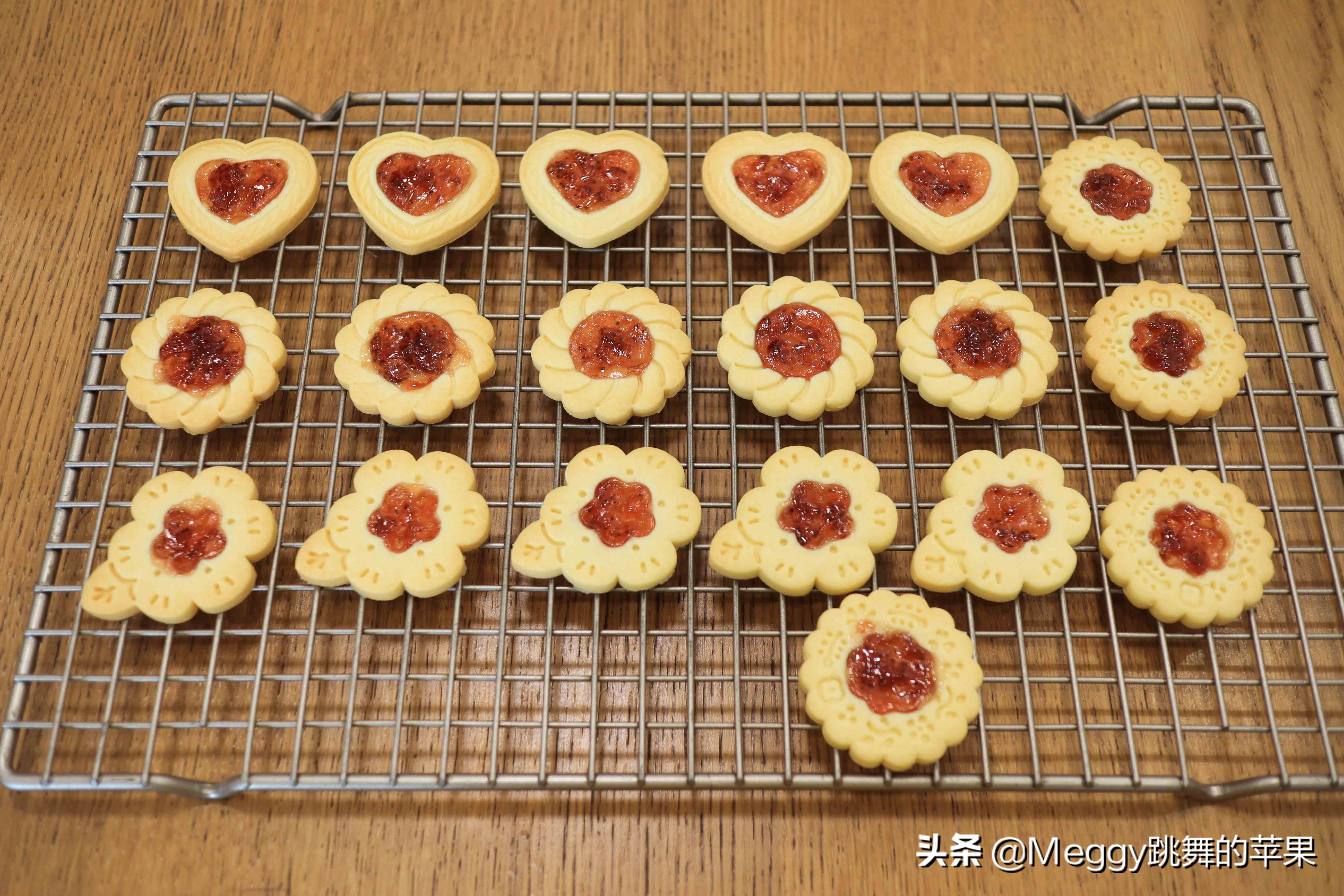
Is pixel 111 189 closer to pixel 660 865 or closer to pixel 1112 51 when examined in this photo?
pixel 660 865

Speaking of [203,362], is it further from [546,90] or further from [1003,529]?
[1003,529]

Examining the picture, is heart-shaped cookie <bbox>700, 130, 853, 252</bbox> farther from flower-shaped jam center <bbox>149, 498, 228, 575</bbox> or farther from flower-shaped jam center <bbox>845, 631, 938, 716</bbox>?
flower-shaped jam center <bbox>149, 498, 228, 575</bbox>

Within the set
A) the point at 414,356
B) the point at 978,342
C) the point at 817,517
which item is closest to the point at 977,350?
the point at 978,342

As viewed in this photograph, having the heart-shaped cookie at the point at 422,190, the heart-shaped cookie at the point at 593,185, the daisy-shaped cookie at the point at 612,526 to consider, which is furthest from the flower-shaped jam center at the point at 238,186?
the daisy-shaped cookie at the point at 612,526

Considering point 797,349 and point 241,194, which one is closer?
point 797,349

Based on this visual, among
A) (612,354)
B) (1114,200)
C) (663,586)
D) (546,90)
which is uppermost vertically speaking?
(546,90)

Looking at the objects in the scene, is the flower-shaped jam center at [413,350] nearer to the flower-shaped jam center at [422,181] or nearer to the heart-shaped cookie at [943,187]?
the flower-shaped jam center at [422,181]
